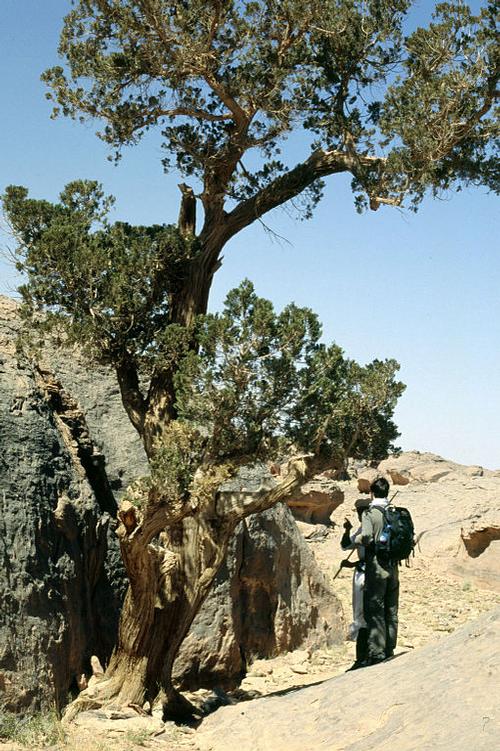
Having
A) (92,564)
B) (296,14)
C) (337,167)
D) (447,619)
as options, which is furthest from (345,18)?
(447,619)

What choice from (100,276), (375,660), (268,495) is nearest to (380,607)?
(375,660)

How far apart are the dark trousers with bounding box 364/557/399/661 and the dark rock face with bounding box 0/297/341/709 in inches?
117

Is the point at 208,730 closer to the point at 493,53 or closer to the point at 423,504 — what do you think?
the point at 493,53

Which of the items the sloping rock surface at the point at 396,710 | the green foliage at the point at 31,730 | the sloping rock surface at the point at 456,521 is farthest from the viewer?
the sloping rock surface at the point at 456,521

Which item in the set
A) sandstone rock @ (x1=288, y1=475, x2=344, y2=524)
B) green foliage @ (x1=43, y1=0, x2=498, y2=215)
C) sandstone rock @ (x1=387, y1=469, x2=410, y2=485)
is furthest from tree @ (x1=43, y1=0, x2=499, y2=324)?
sandstone rock @ (x1=387, y1=469, x2=410, y2=485)

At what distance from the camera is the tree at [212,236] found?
33.4 feet

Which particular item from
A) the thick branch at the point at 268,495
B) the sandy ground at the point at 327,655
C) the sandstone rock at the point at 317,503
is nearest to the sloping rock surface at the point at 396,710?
the sandy ground at the point at 327,655

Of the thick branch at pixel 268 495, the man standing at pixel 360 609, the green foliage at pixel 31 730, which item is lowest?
the green foliage at pixel 31 730

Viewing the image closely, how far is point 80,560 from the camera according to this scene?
11.3m

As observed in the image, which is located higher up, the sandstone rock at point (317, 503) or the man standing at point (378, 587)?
the sandstone rock at point (317, 503)

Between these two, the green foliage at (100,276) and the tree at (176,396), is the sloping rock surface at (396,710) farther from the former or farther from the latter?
the green foliage at (100,276)

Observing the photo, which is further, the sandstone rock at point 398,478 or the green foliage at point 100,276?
the sandstone rock at point 398,478

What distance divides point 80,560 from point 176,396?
263 centimetres

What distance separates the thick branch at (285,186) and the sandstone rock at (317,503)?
48.2ft
